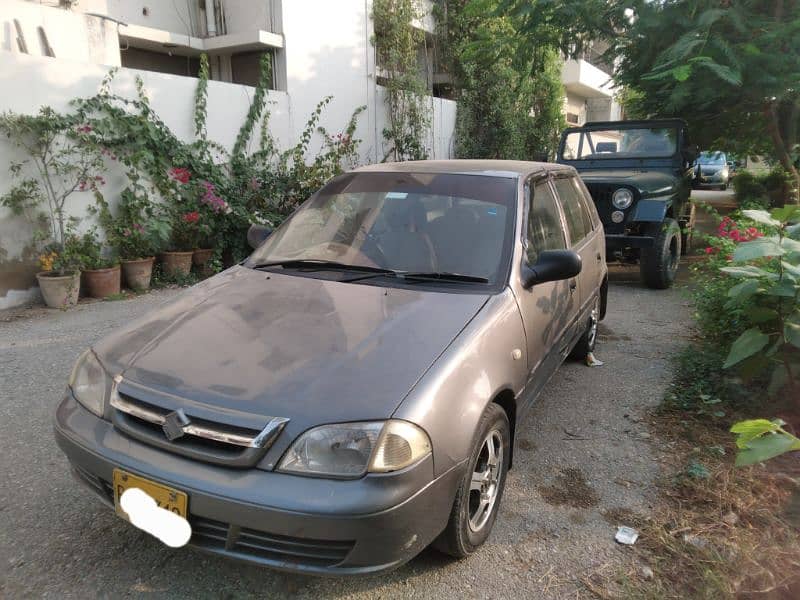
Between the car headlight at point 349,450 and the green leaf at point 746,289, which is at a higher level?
the green leaf at point 746,289

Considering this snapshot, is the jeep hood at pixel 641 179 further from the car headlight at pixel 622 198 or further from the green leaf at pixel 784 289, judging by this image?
the green leaf at pixel 784 289

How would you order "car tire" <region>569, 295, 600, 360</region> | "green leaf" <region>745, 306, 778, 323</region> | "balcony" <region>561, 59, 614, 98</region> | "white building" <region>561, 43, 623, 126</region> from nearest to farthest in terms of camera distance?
1. "green leaf" <region>745, 306, 778, 323</region>
2. "car tire" <region>569, 295, 600, 360</region>
3. "balcony" <region>561, 59, 614, 98</region>
4. "white building" <region>561, 43, 623, 126</region>

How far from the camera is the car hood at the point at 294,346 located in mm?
1996

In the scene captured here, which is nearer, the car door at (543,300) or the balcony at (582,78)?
the car door at (543,300)

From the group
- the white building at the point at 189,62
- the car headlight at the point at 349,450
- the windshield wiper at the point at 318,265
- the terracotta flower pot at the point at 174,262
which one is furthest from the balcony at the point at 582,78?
the car headlight at the point at 349,450

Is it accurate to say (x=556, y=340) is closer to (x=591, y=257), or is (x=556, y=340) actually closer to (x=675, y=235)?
(x=591, y=257)

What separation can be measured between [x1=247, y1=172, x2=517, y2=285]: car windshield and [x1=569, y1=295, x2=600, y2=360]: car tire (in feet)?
5.77

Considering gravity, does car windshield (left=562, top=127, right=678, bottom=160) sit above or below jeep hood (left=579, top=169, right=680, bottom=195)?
above

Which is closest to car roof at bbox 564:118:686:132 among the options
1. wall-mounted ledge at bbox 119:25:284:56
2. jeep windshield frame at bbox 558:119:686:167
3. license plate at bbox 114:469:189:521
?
jeep windshield frame at bbox 558:119:686:167

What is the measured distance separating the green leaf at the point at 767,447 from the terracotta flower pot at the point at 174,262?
6447 mm

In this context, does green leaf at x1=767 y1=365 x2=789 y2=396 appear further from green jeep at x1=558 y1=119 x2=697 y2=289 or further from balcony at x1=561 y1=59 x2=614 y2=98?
balcony at x1=561 y1=59 x2=614 y2=98

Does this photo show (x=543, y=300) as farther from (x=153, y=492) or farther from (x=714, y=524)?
(x=153, y=492)

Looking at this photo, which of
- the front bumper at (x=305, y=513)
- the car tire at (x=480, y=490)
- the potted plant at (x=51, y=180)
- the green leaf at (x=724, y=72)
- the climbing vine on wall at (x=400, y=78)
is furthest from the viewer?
the climbing vine on wall at (x=400, y=78)

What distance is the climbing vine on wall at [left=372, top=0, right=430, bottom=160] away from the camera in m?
11.0
